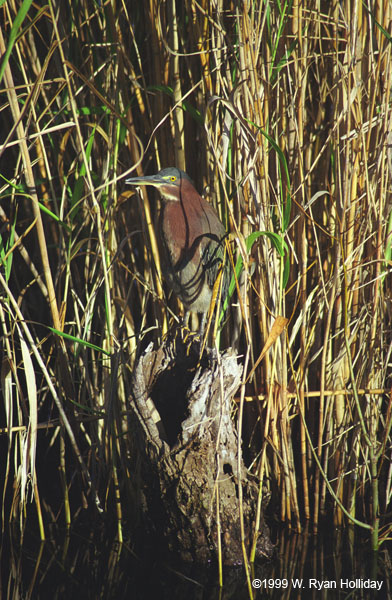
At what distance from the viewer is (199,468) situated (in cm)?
181

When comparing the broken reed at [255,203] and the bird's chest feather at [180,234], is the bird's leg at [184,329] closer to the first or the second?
the broken reed at [255,203]

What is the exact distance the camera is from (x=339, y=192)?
1855mm

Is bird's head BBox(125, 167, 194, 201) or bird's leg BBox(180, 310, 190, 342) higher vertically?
bird's head BBox(125, 167, 194, 201)

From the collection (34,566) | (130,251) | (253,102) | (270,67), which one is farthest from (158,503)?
(270,67)

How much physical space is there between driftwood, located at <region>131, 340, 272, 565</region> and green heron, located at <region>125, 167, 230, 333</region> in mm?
372

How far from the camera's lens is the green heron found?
83.4 inches

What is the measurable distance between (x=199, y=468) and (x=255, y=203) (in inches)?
34.8

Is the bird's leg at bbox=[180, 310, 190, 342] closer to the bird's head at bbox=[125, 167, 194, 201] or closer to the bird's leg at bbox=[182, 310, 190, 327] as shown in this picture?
the bird's leg at bbox=[182, 310, 190, 327]

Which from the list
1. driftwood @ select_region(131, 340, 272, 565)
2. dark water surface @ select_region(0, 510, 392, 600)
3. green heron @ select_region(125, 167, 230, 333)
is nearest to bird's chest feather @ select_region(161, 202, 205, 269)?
green heron @ select_region(125, 167, 230, 333)

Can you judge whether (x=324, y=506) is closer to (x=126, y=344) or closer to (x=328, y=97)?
(x=126, y=344)

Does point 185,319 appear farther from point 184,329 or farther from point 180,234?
point 180,234

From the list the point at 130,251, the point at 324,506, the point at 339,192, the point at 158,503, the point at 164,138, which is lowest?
the point at 324,506

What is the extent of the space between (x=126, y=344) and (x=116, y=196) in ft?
2.01

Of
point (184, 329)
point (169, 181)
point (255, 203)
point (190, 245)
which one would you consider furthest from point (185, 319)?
point (255, 203)
